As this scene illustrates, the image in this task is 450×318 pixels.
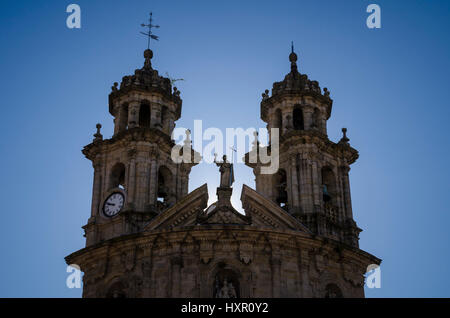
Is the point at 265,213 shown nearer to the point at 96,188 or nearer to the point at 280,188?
the point at 280,188

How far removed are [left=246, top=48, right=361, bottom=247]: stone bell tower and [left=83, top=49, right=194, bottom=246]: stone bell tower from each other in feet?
14.1

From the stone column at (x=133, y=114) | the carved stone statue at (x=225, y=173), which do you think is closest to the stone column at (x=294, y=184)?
the carved stone statue at (x=225, y=173)

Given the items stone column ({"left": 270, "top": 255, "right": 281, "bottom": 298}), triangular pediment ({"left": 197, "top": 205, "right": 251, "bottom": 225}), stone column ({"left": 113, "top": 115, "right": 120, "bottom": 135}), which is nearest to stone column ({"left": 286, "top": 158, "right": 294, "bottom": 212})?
triangular pediment ({"left": 197, "top": 205, "right": 251, "bottom": 225})

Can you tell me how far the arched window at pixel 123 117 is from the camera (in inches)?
1609

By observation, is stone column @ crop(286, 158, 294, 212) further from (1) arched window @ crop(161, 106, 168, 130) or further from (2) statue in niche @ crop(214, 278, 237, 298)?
(2) statue in niche @ crop(214, 278, 237, 298)

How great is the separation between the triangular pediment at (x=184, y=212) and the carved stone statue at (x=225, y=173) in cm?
107

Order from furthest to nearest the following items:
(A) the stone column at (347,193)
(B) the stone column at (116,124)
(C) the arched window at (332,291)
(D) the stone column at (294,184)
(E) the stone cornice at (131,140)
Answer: (B) the stone column at (116,124) < (E) the stone cornice at (131,140) < (A) the stone column at (347,193) < (D) the stone column at (294,184) < (C) the arched window at (332,291)

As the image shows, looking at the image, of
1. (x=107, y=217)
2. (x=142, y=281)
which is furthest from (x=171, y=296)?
(x=107, y=217)

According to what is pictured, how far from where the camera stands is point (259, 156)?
4084 centimetres

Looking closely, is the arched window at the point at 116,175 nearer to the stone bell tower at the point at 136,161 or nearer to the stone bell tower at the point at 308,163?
the stone bell tower at the point at 136,161

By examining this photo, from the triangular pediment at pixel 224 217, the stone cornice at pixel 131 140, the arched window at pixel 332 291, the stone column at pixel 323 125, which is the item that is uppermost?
the stone column at pixel 323 125

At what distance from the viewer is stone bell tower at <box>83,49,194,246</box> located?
37.7 meters
